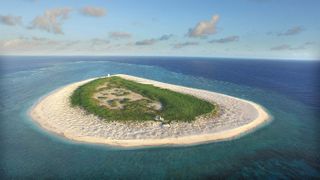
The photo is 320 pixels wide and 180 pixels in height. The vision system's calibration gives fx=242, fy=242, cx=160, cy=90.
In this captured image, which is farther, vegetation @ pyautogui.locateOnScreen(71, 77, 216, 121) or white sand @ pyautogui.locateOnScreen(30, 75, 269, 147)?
vegetation @ pyautogui.locateOnScreen(71, 77, 216, 121)

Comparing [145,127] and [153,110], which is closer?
[145,127]

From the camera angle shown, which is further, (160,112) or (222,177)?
(160,112)

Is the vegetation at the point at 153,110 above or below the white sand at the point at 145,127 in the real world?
above

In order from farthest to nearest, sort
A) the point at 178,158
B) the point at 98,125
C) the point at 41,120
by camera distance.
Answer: the point at 41,120, the point at 98,125, the point at 178,158

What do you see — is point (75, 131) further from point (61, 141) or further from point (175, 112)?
point (175, 112)

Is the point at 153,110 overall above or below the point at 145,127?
above

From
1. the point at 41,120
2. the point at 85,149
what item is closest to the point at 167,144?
the point at 85,149

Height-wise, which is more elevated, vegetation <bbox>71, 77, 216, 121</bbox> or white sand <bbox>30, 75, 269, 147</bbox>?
vegetation <bbox>71, 77, 216, 121</bbox>

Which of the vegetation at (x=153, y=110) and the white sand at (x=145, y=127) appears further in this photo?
the vegetation at (x=153, y=110)
